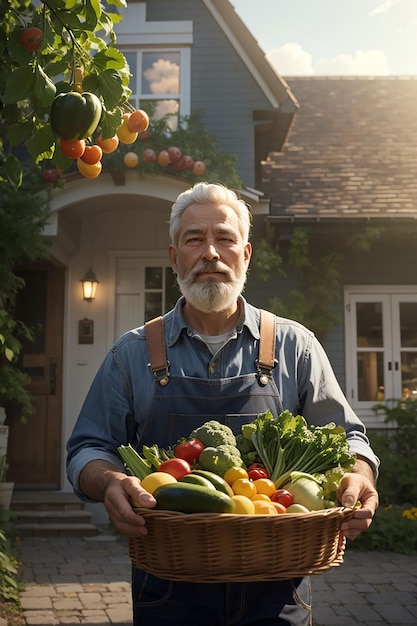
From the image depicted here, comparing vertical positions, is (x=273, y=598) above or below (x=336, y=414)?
below

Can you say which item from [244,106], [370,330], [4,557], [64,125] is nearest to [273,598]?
[64,125]

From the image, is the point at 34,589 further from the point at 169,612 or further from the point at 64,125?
the point at 64,125

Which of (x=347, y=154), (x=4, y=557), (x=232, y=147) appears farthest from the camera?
(x=347, y=154)

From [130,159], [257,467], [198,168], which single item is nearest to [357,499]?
[257,467]

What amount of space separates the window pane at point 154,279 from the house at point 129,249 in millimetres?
13

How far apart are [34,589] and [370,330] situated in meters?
5.21

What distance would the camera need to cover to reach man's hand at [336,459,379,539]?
6.48 feet

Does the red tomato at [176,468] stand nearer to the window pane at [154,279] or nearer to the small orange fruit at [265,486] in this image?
the small orange fruit at [265,486]

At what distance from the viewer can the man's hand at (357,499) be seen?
1974 millimetres

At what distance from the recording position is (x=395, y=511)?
796 cm

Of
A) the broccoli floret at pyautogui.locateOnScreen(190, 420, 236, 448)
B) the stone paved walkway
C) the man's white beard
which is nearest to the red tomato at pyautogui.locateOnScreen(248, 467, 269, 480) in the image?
the broccoli floret at pyautogui.locateOnScreen(190, 420, 236, 448)

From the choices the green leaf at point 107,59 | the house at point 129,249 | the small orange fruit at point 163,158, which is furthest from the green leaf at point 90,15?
the house at point 129,249

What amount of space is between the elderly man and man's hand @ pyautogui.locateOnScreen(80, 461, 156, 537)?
14 cm

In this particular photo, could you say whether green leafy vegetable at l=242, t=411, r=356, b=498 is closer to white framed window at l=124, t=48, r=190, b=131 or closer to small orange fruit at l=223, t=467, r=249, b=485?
small orange fruit at l=223, t=467, r=249, b=485
